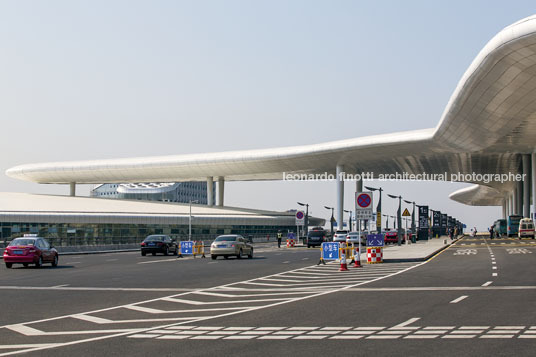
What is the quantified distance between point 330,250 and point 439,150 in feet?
190

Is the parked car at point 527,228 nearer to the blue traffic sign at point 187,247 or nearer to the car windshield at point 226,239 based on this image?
the blue traffic sign at point 187,247

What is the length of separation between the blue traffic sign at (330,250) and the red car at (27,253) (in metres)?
13.0

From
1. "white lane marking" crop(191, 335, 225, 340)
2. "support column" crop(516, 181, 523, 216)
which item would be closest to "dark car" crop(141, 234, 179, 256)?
"white lane marking" crop(191, 335, 225, 340)

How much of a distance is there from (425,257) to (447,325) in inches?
987

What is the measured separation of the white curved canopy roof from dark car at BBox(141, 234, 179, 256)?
24.5m

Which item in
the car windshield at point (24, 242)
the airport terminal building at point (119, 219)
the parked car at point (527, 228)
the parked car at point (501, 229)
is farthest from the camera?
the parked car at point (501, 229)

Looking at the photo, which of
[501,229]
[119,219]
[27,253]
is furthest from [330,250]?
[501,229]

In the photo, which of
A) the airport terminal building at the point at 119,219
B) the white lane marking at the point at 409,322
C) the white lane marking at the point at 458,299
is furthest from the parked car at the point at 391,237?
the white lane marking at the point at 409,322

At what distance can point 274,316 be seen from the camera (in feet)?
42.7

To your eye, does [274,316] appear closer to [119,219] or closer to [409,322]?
[409,322]

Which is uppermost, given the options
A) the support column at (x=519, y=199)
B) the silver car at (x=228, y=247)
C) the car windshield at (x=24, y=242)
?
the support column at (x=519, y=199)

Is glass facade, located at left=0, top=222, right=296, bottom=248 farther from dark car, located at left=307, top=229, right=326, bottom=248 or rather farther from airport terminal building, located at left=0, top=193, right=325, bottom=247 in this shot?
dark car, located at left=307, top=229, right=326, bottom=248

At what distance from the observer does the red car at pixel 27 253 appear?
32.2m

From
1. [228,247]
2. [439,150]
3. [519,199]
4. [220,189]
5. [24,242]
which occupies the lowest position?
[228,247]
